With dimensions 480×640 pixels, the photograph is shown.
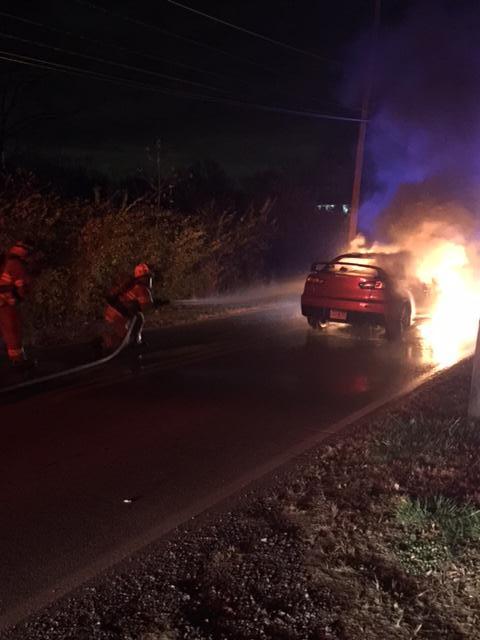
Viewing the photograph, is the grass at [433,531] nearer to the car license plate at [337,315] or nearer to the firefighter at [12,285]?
the firefighter at [12,285]

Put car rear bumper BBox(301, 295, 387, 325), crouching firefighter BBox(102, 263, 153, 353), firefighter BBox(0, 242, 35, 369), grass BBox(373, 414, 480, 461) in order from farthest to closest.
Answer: car rear bumper BBox(301, 295, 387, 325) → crouching firefighter BBox(102, 263, 153, 353) → firefighter BBox(0, 242, 35, 369) → grass BBox(373, 414, 480, 461)

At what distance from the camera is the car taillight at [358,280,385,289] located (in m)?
12.4

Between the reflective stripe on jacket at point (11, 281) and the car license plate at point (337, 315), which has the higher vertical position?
the reflective stripe on jacket at point (11, 281)

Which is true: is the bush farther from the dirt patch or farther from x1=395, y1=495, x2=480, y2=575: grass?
x1=395, y1=495, x2=480, y2=575: grass

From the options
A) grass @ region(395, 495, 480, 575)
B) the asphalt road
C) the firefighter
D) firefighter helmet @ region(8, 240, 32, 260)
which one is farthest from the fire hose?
grass @ region(395, 495, 480, 575)

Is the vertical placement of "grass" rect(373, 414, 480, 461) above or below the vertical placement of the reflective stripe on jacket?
below

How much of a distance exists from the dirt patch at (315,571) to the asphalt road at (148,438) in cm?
35

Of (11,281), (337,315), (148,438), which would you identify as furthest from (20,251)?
(337,315)

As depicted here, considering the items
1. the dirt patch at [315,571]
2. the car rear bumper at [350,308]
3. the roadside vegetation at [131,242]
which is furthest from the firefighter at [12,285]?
the car rear bumper at [350,308]

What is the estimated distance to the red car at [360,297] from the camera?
40.7ft

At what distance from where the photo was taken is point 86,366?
30.5ft

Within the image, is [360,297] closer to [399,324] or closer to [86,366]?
[399,324]

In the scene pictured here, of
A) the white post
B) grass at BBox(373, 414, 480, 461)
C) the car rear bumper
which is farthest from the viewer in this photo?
the car rear bumper

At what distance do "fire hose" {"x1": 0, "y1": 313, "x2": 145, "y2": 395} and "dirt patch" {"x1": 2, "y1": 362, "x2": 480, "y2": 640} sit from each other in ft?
13.4
